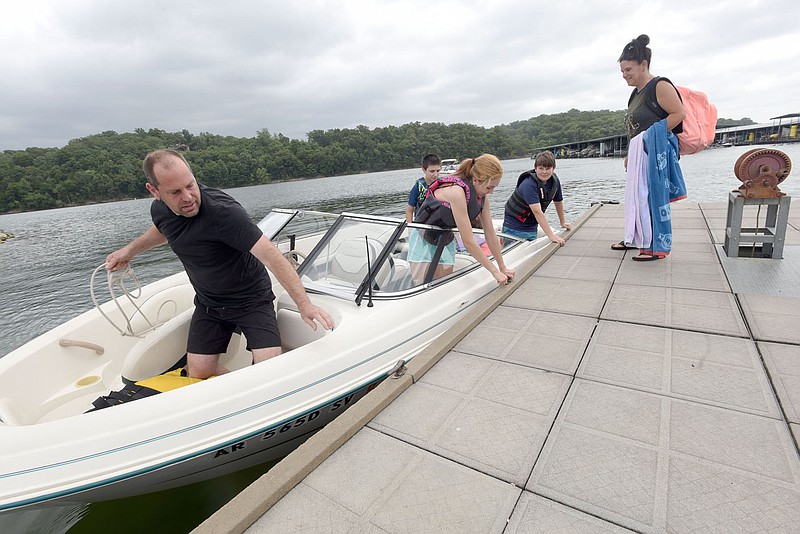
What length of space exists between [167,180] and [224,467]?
171 centimetres

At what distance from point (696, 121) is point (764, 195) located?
1024 millimetres

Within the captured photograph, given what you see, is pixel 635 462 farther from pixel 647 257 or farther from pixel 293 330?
pixel 647 257

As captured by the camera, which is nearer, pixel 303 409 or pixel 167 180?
pixel 167 180

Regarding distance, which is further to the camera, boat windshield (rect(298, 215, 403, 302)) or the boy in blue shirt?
the boy in blue shirt

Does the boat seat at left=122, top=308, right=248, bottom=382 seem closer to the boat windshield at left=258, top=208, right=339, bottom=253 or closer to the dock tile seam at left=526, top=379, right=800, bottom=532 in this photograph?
the boat windshield at left=258, top=208, right=339, bottom=253

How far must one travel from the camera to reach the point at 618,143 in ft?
311

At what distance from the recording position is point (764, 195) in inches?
158

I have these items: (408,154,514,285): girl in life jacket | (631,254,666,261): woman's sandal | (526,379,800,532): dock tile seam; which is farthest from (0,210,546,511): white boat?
(631,254,666,261): woman's sandal

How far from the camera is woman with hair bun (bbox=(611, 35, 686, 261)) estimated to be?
3883 millimetres

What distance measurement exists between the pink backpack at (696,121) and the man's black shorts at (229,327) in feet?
14.6

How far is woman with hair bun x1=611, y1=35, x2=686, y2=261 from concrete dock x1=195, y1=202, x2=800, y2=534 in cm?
127

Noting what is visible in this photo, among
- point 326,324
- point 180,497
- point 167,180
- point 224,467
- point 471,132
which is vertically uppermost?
point 471,132

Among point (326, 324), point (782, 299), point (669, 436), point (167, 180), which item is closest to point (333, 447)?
point (326, 324)

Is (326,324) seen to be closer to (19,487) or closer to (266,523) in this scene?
(266,523)
